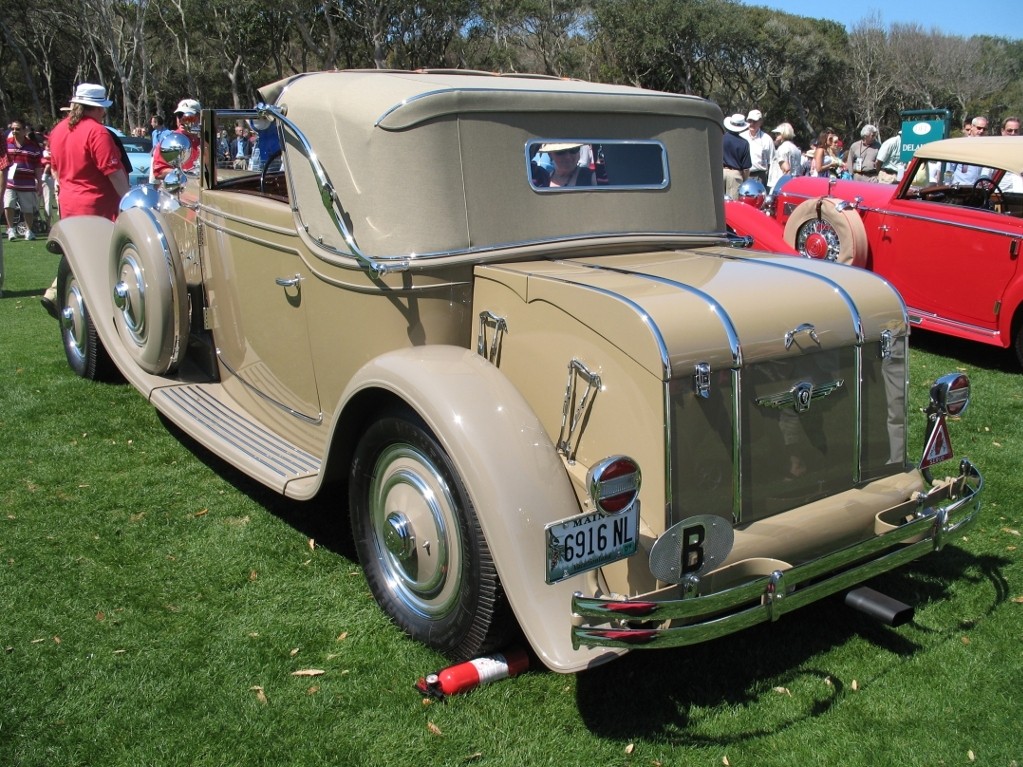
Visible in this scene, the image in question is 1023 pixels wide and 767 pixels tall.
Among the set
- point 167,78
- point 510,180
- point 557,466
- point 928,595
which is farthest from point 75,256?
point 167,78

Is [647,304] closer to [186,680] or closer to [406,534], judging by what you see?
[406,534]

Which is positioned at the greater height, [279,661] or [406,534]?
[406,534]

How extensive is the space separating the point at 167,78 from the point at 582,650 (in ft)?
157

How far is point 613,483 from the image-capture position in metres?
2.50

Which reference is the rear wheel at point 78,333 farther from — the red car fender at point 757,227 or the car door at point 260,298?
the red car fender at point 757,227

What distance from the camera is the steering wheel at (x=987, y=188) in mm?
7308

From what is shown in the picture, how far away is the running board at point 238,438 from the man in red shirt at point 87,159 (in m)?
2.65

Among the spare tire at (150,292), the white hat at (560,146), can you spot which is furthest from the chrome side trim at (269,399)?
the white hat at (560,146)

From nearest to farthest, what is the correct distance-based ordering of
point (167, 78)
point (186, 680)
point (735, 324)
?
1. point (735, 324)
2. point (186, 680)
3. point (167, 78)

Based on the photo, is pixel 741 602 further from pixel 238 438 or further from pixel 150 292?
pixel 150 292

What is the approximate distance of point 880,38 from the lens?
51406 millimetres

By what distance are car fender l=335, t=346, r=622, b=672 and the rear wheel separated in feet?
12.5

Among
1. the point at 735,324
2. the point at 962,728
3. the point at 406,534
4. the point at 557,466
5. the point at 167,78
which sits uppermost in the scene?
the point at 167,78

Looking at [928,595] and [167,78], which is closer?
[928,595]
